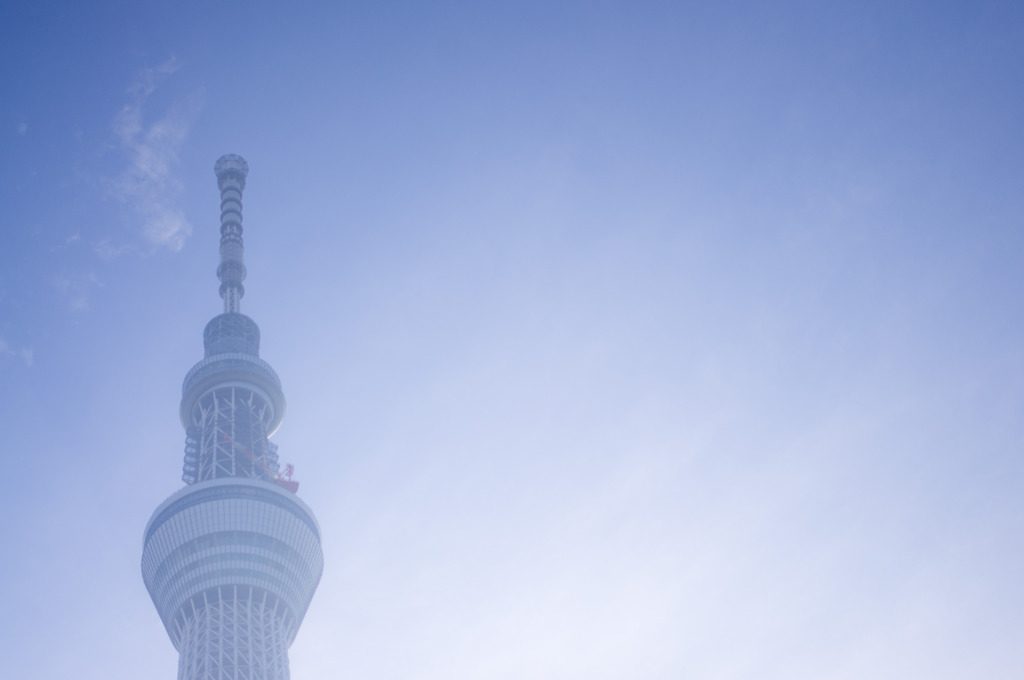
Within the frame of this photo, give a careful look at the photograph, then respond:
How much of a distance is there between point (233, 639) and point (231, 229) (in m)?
77.9

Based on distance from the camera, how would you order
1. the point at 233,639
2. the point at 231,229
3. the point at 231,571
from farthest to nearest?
the point at 231,229 < the point at 231,571 < the point at 233,639

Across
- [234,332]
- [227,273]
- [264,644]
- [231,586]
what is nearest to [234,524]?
[231,586]

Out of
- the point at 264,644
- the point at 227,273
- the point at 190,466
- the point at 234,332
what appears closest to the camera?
the point at 264,644

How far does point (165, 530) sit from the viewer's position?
4739 inches

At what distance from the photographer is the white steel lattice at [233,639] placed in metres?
114

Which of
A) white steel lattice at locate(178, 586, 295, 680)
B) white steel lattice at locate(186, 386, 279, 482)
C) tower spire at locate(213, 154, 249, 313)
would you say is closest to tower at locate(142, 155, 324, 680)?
white steel lattice at locate(178, 586, 295, 680)

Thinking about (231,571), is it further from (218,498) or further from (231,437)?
(231,437)

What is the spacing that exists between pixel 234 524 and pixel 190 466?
83.6 feet

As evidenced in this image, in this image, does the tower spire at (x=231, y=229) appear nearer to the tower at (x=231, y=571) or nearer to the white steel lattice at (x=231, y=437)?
the white steel lattice at (x=231, y=437)

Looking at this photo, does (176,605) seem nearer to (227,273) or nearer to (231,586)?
(231,586)

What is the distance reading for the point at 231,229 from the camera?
552 ft

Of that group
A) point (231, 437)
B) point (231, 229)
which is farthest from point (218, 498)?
point (231, 229)

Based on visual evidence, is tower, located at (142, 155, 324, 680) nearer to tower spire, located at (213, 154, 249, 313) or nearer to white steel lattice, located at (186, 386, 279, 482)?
white steel lattice, located at (186, 386, 279, 482)

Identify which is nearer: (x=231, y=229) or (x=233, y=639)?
(x=233, y=639)
